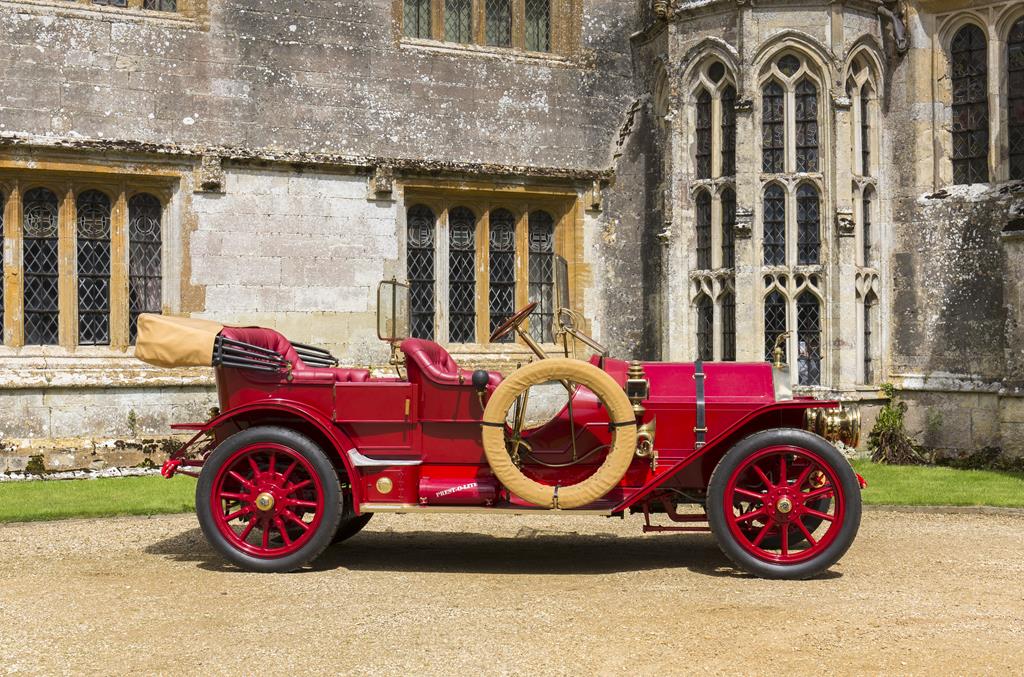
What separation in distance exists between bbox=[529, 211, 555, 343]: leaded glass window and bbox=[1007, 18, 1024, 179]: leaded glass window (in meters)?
4.89

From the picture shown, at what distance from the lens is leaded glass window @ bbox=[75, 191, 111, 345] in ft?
37.4

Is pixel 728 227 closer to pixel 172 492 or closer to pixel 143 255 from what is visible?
pixel 143 255

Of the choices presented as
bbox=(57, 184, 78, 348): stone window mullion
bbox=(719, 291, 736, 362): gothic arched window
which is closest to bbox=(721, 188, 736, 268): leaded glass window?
bbox=(719, 291, 736, 362): gothic arched window

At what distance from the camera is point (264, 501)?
6.37 metres

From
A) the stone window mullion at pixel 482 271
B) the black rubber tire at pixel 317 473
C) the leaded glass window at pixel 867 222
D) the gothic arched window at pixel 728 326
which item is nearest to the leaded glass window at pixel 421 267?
the stone window mullion at pixel 482 271

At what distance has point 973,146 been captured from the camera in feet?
39.4

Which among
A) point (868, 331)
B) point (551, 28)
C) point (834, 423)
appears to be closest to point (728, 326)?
point (868, 331)

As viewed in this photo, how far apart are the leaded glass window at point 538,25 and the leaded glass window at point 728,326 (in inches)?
142

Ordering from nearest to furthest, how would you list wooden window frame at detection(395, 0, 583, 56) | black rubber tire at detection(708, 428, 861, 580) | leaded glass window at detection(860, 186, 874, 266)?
black rubber tire at detection(708, 428, 861, 580) < leaded glass window at detection(860, 186, 874, 266) < wooden window frame at detection(395, 0, 583, 56)

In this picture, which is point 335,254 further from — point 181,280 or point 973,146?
point 973,146

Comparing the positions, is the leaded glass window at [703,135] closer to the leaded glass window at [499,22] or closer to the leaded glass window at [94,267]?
the leaded glass window at [499,22]

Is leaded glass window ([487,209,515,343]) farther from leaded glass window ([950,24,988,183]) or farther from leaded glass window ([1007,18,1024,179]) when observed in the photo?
leaded glass window ([1007,18,1024,179])

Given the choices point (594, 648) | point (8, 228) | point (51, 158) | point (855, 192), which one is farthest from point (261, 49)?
point (594, 648)

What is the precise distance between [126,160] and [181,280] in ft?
4.18
